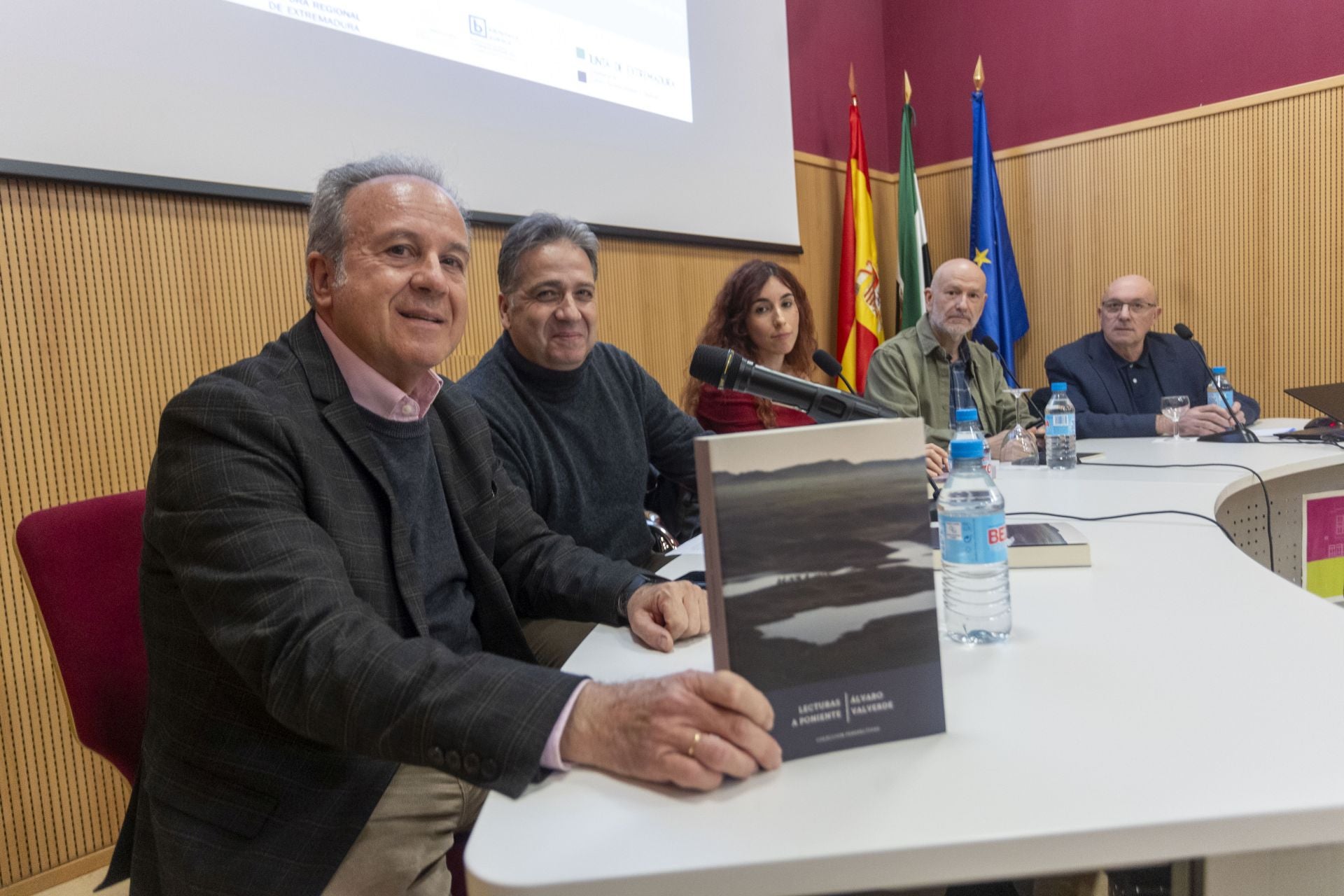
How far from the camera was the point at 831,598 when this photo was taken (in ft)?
2.40

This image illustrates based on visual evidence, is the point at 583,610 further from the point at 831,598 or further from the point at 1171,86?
the point at 1171,86

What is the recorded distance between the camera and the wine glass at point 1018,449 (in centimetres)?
249

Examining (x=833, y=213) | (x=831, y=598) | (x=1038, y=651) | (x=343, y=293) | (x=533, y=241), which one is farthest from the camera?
(x=833, y=213)

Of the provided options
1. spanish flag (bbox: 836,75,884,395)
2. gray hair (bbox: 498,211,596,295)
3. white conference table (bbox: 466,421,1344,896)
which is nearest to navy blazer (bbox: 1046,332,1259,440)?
spanish flag (bbox: 836,75,884,395)

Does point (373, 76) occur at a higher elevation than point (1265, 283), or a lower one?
higher

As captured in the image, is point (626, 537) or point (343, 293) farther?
point (626, 537)

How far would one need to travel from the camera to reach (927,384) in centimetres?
315

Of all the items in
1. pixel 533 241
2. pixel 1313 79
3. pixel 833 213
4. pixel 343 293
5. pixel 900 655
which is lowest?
pixel 900 655

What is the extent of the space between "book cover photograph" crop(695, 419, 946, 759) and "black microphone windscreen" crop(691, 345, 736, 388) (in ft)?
1.40

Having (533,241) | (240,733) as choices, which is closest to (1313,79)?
(533,241)

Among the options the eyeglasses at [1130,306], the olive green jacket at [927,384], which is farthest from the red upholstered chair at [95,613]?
the eyeglasses at [1130,306]

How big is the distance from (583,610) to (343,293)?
57 cm

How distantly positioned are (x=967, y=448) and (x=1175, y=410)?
2452 millimetres

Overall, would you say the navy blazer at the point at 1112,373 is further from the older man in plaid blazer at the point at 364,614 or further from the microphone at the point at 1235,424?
the older man in plaid blazer at the point at 364,614
